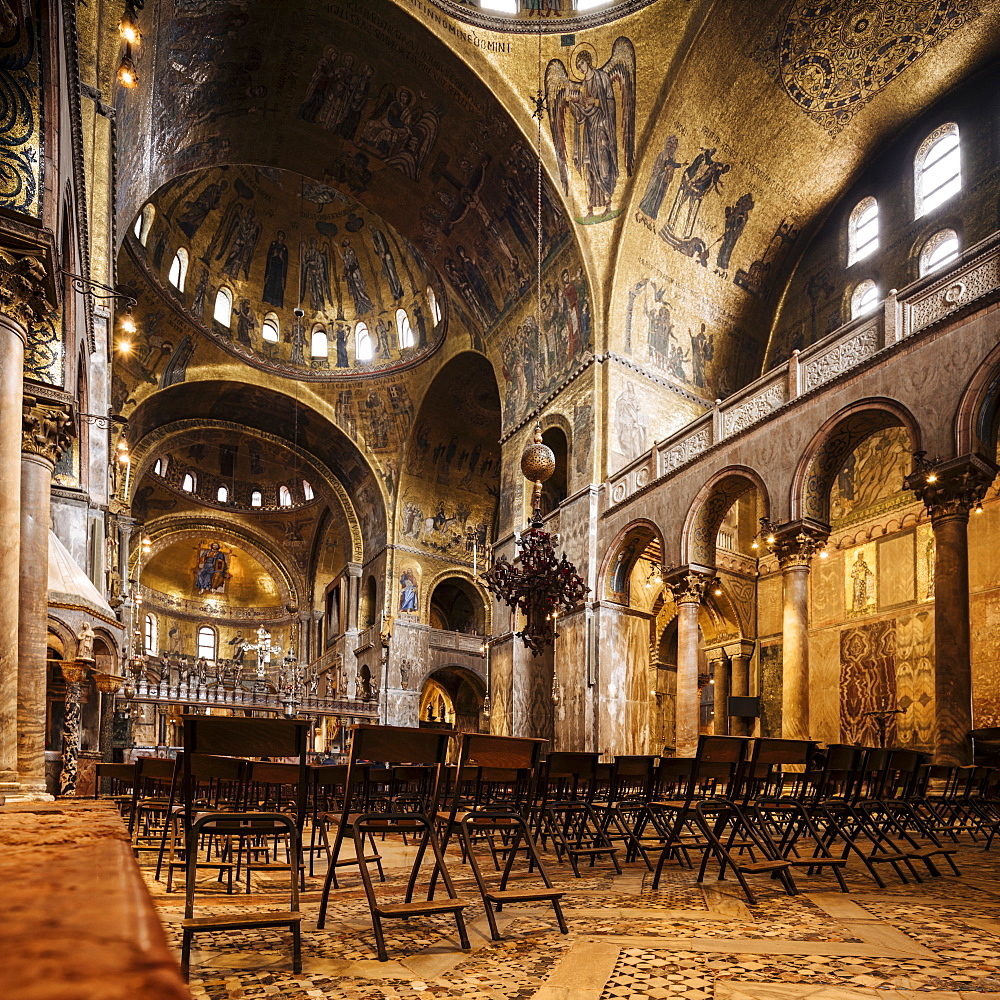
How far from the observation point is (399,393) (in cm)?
2862

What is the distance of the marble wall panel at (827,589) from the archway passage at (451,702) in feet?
48.3

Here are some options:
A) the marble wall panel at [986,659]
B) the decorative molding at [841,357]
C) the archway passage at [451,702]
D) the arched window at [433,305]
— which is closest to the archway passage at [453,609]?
the archway passage at [451,702]

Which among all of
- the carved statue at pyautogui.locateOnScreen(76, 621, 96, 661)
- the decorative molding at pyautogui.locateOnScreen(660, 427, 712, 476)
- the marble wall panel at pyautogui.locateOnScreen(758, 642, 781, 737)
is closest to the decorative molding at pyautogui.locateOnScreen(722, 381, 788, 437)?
the decorative molding at pyautogui.locateOnScreen(660, 427, 712, 476)

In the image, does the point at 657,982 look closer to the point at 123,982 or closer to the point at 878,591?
the point at 123,982

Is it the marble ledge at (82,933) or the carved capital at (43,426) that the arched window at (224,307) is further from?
the marble ledge at (82,933)

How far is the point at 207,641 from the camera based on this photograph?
131 ft

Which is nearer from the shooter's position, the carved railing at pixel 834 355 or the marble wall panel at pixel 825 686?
the carved railing at pixel 834 355

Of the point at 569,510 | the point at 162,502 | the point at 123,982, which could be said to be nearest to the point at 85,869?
the point at 123,982

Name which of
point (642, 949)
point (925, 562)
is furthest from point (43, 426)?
point (925, 562)

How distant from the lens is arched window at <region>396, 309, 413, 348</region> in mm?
28719

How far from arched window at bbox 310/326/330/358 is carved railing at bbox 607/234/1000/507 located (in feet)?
49.6

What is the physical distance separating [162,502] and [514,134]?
75.7 feet

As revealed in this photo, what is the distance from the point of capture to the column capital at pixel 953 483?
10.8 metres

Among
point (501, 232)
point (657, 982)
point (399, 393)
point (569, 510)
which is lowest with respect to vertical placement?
point (657, 982)
